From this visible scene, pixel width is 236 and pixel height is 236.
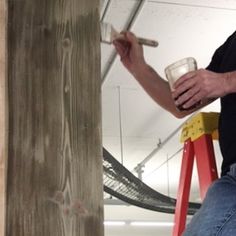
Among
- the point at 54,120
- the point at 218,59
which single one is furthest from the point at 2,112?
the point at 218,59

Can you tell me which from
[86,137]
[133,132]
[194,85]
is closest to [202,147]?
[194,85]

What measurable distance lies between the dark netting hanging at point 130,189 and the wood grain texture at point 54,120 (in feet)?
8.02

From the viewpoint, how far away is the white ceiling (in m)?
2.56

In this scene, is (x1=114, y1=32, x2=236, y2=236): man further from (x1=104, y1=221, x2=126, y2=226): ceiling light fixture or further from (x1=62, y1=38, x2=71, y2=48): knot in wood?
(x1=104, y1=221, x2=126, y2=226): ceiling light fixture

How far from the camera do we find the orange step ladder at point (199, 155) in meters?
1.62

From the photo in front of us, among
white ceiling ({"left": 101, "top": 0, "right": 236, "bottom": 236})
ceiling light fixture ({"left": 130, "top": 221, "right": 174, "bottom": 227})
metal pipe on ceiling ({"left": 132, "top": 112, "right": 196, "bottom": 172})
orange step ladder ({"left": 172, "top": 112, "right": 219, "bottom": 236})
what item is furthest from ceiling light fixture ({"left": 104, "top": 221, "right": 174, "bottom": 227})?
orange step ladder ({"left": 172, "top": 112, "right": 219, "bottom": 236})

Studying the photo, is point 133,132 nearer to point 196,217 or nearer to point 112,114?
point 112,114

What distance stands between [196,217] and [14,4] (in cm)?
63

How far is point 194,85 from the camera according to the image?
1.15m

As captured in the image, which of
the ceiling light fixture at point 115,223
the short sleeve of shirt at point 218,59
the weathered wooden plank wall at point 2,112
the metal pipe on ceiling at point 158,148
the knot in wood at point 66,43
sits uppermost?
the metal pipe on ceiling at point 158,148

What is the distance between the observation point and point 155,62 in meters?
3.16

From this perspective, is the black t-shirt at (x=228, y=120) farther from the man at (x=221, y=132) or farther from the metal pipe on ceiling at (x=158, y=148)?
the metal pipe on ceiling at (x=158, y=148)

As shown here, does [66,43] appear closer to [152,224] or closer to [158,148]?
[158,148]

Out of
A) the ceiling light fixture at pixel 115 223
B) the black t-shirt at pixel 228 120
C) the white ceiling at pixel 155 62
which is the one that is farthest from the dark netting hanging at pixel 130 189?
the ceiling light fixture at pixel 115 223
